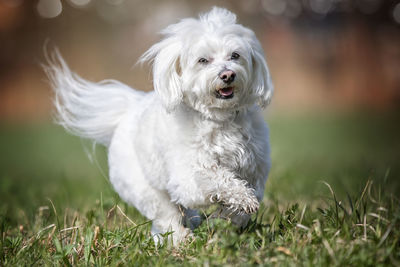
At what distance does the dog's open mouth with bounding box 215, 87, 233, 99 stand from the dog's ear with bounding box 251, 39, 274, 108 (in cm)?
22

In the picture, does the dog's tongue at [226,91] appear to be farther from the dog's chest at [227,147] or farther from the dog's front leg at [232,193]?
the dog's front leg at [232,193]

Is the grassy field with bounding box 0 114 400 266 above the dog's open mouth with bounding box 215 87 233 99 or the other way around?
the other way around

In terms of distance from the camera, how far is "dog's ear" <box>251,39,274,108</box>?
342 cm

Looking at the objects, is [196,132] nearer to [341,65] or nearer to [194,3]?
[194,3]

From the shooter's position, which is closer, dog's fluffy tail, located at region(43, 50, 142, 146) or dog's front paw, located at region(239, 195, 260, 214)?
dog's front paw, located at region(239, 195, 260, 214)

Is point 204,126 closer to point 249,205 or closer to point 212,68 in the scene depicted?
point 212,68

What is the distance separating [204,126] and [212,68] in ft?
1.29

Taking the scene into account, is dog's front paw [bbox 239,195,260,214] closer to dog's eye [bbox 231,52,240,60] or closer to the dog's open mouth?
the dog's open mouth

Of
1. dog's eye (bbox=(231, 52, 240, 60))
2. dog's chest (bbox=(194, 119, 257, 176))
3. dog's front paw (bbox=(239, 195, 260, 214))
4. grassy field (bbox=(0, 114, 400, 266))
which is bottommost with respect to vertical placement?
grassy field (bbox=(0, 114, 400, 266))

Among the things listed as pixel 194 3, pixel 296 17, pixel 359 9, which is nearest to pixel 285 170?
pixel 194 3

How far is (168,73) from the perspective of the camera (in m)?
3.45

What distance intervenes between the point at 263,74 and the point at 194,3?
14.6 metres

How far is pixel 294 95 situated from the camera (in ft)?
61.4

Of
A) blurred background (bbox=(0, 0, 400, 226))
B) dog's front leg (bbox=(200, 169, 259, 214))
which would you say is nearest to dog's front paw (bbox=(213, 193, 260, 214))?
dog's front leg (bbox=(200, 169, 259, 214))
